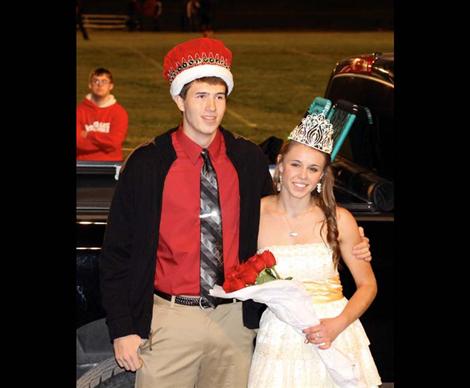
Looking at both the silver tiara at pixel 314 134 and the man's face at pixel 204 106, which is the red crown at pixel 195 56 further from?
the silver tiara at pixel 314 134

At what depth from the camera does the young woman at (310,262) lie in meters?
3.97

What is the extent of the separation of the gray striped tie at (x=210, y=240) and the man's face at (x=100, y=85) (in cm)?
574

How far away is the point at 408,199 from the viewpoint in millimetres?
3791

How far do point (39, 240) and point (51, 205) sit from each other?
0.11 m

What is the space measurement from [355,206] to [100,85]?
16.5 feet

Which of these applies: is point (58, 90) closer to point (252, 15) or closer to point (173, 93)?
point (173, 93)

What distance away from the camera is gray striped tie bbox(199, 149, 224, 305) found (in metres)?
3.89

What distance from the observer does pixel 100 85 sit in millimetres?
9594

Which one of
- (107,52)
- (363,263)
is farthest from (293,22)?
(363,263)

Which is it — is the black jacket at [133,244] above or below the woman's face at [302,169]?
below

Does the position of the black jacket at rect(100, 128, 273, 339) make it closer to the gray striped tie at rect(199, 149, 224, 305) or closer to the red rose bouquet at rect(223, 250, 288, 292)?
the gray striped tie at rect(199, 149, 224, 305)

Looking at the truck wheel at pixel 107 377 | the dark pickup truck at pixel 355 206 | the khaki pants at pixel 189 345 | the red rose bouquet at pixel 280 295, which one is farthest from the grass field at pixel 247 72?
the red rose bouquet at pixel 280 295

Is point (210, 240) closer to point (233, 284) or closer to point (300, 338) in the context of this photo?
point (233, 284)

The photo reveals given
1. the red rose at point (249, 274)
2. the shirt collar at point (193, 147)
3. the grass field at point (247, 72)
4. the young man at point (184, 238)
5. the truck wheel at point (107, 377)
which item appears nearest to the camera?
the red rose at point (249, 274)
